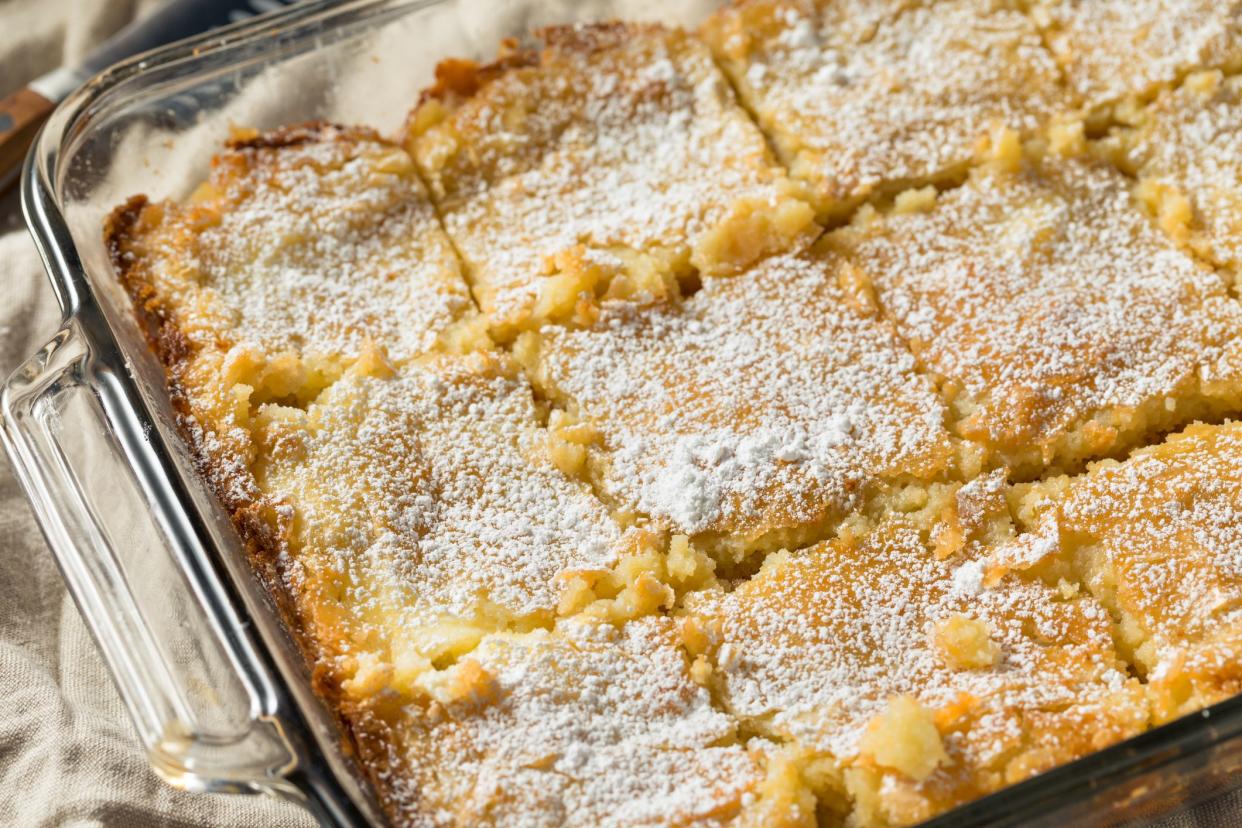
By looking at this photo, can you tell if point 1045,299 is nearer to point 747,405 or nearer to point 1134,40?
point 747,405

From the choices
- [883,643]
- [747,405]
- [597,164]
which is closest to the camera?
[883,643]

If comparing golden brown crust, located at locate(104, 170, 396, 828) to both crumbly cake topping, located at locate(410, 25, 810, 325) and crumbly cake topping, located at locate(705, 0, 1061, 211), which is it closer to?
crumbly cake topping, located at locate(410, 25, 810, 325)

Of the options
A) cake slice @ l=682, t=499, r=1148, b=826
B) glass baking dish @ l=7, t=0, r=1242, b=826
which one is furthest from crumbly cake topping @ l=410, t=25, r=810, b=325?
cake slice @ l=682, t=499, r=1148, b=826

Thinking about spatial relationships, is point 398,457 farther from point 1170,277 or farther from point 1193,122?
point 1193,122

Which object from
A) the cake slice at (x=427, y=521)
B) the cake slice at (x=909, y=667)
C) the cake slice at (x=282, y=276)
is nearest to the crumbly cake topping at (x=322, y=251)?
the cake slice at (x=282, y=276)

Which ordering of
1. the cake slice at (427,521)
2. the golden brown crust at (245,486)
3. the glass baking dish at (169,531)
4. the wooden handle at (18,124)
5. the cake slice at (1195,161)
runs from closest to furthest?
1. the glass baking dish at (169,531)
2. the golden brown crust at (245,486)
3. the cake slice at (427,521)
4. the cake slice at (1195,161)
5. the wooden handle at (18,124)

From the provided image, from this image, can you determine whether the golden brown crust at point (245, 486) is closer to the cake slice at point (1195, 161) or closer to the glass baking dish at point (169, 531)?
the glass baking dish at point (169, 531)

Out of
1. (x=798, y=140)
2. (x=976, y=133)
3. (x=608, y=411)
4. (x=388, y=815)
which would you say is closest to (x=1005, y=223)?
(x=976, y=133)

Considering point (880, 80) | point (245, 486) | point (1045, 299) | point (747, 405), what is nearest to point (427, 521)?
point (245, 486)
